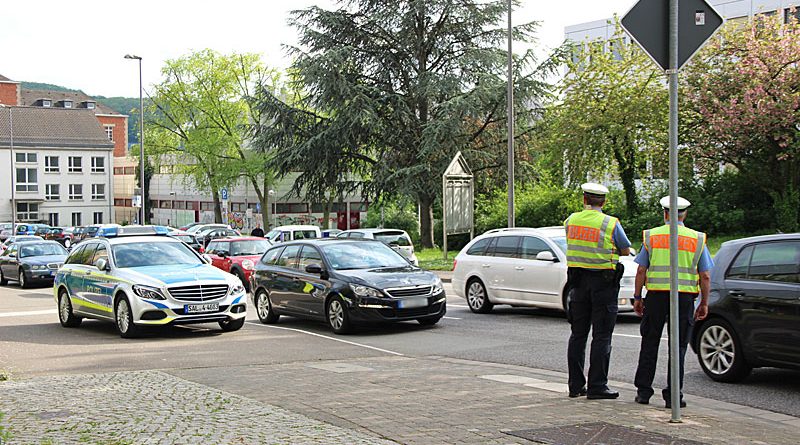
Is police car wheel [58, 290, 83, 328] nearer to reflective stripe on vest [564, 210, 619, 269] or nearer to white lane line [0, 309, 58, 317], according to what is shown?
white lane line [0, 309, 58, 317]

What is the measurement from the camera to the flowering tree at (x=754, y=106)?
2928 centimetres

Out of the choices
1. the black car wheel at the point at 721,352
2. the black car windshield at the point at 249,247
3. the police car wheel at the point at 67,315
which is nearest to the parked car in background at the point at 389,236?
the black car windshield at the point at 249,247

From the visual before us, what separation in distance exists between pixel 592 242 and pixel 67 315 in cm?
1132

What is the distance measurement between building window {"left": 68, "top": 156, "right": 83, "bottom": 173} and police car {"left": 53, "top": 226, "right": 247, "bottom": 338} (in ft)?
262

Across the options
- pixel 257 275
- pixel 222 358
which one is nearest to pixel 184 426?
pixel 222 358


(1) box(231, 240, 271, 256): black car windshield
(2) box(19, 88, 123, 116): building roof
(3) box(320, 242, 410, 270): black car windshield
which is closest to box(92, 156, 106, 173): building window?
(2) box(19, 88, 123, 116): building roof

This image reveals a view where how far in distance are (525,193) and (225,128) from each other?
99.1ft

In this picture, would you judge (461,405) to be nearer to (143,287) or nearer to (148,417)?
(148,417)

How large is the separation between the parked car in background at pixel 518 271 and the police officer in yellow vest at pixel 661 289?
6.72m

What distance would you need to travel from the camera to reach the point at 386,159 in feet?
131

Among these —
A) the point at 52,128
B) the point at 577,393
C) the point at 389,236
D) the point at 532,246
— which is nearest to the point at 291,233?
the point at 389,236

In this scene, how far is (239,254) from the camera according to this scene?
25.5 m

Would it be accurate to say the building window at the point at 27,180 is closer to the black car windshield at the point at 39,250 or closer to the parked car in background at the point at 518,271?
the black car windshield at the point at 39,250

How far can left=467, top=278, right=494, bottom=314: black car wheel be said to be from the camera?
17.4m
